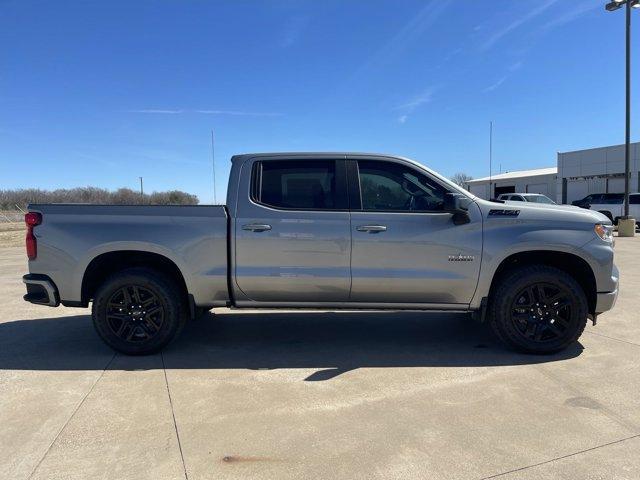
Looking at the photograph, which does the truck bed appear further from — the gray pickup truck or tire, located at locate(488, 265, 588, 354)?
tire, located at locate(488, 265, 588, 354)

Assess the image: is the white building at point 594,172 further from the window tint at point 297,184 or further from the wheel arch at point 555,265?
the window tint at point 297,184

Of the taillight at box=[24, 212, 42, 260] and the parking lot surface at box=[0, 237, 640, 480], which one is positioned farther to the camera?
the taillight at box=[24, 212, 42, 260]

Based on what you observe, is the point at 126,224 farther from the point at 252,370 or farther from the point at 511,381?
the point at 511,381

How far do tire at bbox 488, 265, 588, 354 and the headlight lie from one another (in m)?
0.50

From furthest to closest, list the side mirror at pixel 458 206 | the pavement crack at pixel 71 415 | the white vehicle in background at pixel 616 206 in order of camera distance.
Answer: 1. the white vehicle in background at pixel 616 206
2. the side mirror at pixel 458 206
3. the pavement crack at pixel 71 415

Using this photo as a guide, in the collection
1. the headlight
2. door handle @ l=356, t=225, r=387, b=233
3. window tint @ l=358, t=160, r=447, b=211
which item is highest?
window tint @ l=358, t=160, r=447, b=211

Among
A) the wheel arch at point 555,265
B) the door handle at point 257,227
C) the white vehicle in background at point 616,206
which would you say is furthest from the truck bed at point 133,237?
the white vehicle in background at point 616,206

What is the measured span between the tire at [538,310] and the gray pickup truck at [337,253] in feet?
0.04

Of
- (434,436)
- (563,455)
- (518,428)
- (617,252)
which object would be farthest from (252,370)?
(617,252)

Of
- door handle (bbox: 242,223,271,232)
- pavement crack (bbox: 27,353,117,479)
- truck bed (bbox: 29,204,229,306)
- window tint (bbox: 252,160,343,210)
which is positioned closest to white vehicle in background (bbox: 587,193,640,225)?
window tint (bbox: 252,160,343,210)

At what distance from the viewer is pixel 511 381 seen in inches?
152

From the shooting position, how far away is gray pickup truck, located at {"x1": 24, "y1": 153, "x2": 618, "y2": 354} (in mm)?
4340

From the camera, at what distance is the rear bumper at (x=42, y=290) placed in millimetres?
4438

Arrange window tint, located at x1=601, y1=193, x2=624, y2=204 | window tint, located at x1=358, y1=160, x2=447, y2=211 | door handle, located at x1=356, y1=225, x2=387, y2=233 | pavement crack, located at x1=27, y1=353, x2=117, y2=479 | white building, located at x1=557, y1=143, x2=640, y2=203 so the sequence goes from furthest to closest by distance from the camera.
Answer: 1. white building, located at x1=557, y1=143, x2=640, y2=203
2. window tint, located at x1=601, y1=193, x2=624, y2=204
3. window tint, located at x1=358, y1=160, x2=447, y2=211
4. door handle, located at x1=356, y1=225, x2=387, y2=233
5. pavement crack, located at x1=27, y1=353, x2=117, y2=479
